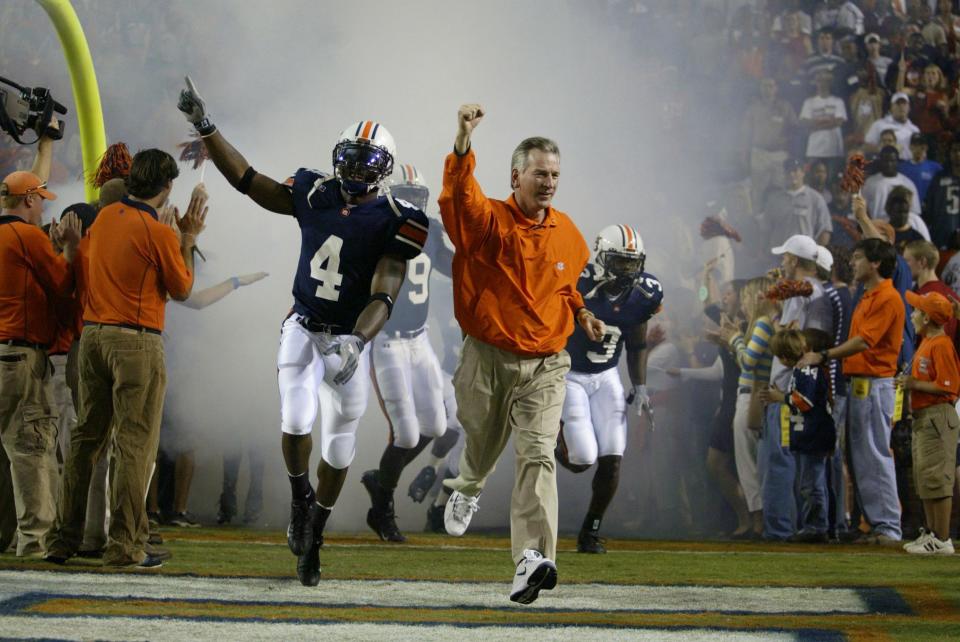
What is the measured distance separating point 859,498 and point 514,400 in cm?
463

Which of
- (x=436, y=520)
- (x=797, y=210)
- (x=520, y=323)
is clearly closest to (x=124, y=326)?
(x=520, y=323)

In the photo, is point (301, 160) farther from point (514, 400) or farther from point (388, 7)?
point (514, 400)

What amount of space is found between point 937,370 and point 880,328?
68 centimetres

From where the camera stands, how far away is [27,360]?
17.9 feet

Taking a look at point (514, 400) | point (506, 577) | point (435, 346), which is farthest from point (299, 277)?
point (435, 346)

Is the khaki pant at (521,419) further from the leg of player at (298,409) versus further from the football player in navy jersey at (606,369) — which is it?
the football player in navy jersey at (606,369)

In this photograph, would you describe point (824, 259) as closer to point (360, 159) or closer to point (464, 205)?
point (360, 159)

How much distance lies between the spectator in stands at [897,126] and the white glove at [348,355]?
7151mm

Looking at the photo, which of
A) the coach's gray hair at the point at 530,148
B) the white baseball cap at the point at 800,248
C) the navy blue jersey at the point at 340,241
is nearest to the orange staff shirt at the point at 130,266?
the navy blue jersey at the point at 340,241

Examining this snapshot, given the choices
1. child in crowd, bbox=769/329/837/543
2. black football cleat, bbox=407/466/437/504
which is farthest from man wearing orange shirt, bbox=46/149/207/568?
child in crowd, bbox=769/329/837/543

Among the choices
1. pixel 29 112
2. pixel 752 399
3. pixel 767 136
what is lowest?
pixel 752 399

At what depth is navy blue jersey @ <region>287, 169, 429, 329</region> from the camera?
15.7 ft

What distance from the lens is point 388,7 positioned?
9.67m

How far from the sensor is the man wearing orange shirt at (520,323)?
433 centimetres
